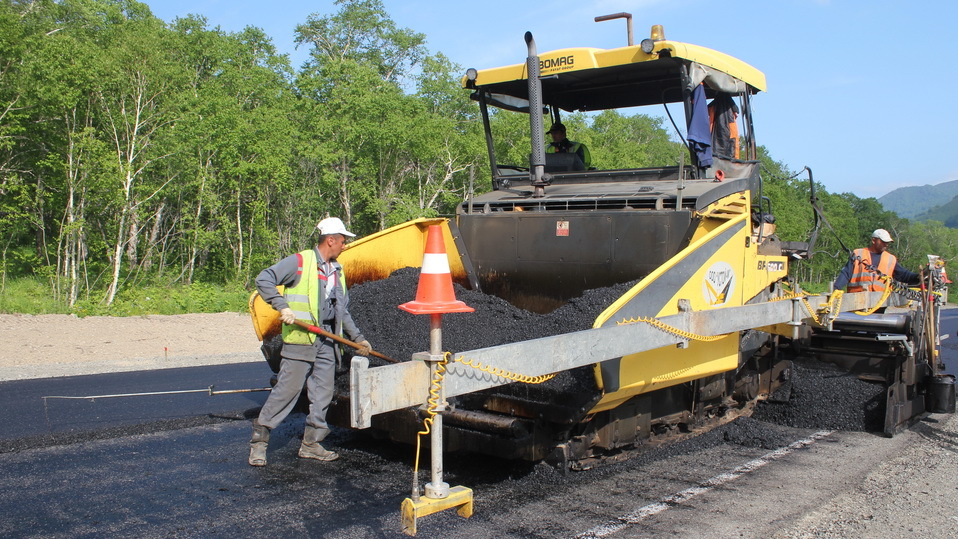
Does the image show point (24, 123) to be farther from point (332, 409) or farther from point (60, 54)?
point (332, 409)

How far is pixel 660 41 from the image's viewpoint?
508cm

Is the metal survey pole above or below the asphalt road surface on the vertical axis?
above

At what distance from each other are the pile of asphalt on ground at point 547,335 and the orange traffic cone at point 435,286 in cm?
123

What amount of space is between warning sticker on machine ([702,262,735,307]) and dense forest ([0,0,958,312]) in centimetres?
729

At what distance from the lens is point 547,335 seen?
429 centimetres

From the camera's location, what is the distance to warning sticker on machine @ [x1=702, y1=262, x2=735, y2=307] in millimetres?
4391

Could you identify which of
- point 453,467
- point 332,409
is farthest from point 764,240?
point 332,409

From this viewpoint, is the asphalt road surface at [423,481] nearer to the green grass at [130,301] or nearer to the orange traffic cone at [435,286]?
the orange traffic cone at [435,286]

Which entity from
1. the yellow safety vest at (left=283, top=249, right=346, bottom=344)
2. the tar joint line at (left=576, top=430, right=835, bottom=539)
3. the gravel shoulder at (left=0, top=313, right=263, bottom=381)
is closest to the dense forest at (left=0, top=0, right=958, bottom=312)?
the gravel shoulder at (left=0, top=313, right=263, bottom=381)

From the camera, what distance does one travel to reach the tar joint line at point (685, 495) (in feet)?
11.4

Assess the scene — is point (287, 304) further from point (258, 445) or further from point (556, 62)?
point (556, 62)

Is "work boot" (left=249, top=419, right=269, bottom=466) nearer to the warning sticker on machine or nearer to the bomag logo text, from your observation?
the warning sticker on machine

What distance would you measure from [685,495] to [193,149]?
19979 millimetres

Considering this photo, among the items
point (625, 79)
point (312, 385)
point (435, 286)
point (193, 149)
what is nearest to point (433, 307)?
A: point (435, 286)
